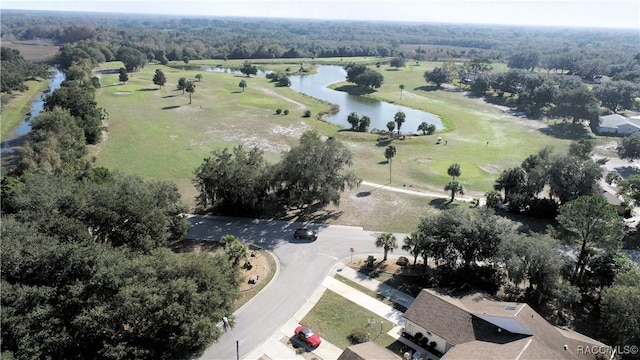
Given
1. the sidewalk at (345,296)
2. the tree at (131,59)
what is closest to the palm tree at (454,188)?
the sidewalk at (345,296)

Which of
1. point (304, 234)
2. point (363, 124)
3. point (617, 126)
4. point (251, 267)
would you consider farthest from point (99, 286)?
point (617, 126)

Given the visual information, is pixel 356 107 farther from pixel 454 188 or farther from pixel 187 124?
pixel 454 188

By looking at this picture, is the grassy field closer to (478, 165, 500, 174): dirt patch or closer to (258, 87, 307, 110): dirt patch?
(478, 165, 500, 174): dirt patch

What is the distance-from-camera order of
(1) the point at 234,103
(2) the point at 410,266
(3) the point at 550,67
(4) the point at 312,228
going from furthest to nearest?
(3) the point at 550,67 < (1) the point at 234,103 < (4) the point at 312,228 < (2) the point at 410,266

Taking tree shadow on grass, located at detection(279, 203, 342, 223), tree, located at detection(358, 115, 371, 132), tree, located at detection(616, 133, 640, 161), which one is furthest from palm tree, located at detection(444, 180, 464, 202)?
tree, located at detection(616, 133, 640, 161)

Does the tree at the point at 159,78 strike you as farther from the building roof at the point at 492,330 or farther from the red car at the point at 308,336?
the building roof at the point at 492,330

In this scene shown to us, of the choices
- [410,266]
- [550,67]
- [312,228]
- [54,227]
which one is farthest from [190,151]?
[550,67]

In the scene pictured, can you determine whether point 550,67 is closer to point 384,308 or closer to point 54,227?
point 384,308
